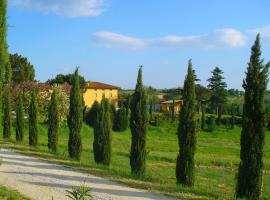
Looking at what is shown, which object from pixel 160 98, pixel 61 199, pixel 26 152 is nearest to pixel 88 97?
pixel 160 98

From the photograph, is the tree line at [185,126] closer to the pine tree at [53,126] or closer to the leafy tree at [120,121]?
the pine tree at [53,126]

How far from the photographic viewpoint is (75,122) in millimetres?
24906

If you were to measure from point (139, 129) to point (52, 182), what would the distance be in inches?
284

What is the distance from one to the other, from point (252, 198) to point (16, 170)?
27.6 ft

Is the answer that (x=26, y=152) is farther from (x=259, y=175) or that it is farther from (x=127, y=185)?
(x=259, y=175)

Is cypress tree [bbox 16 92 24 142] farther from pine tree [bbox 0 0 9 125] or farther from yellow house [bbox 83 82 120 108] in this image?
yellow house [bbox 83 82 120 108]

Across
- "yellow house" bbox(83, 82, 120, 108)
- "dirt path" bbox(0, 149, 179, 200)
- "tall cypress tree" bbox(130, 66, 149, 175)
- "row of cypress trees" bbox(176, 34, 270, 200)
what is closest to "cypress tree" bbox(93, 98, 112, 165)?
"tall cypress tree" bbox(130, 66, 149, 175)

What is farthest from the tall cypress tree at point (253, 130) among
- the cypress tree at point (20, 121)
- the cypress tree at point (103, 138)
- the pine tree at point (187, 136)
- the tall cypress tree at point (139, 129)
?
the cypress tree at point (20, 121)

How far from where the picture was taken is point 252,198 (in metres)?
14.4

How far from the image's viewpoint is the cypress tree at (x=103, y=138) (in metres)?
25.1

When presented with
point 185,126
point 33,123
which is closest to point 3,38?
point 185,126

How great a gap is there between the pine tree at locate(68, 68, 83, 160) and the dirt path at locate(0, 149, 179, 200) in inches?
204

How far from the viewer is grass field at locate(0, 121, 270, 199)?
1496 cm

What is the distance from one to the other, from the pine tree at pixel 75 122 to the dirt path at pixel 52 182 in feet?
17.0
